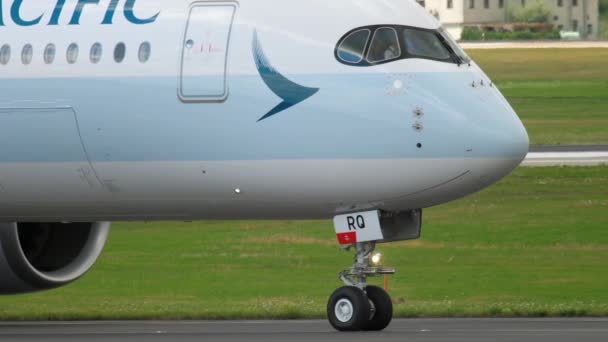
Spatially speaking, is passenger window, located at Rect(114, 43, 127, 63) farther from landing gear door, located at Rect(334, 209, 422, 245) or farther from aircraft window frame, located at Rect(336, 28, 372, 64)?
landing gear door, located at Rect(334, 209, 422, 245)

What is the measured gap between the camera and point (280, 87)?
2181 cm

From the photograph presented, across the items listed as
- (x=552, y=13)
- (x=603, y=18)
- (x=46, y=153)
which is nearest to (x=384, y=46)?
(x=46, y=153)

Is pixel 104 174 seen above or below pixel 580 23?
below

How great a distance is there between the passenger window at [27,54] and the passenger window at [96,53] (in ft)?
2.92

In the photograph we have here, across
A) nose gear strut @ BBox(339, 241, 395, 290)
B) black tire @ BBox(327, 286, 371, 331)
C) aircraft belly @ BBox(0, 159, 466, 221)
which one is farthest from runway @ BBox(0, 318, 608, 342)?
aircraft belly @ BBox(0, 159, 466, 221)

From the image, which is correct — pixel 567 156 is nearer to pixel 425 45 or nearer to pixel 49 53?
pixel 49 53

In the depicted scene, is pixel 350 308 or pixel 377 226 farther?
pixel 377 226

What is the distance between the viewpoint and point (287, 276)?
3275 centimetres

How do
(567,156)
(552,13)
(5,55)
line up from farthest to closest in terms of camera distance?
(552,13) → (567,156) → (5,55)

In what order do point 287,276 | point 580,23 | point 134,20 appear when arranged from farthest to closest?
point 580,23 < point 287,276 < point 134,20

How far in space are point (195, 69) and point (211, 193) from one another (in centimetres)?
155

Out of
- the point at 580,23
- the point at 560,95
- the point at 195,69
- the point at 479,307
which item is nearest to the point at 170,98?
the point at 195,69

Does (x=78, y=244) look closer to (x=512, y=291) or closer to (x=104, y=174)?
(x=104, y=174)

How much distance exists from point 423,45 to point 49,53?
489 centimetres
